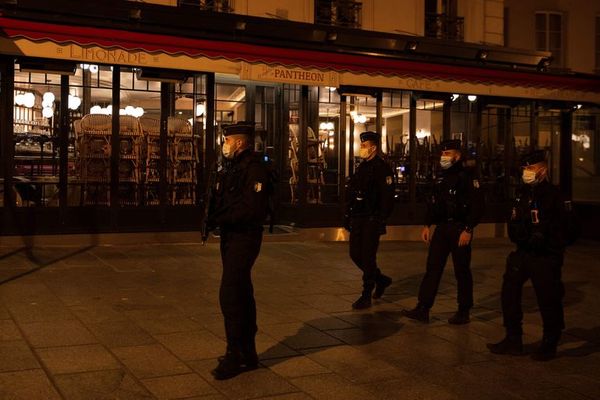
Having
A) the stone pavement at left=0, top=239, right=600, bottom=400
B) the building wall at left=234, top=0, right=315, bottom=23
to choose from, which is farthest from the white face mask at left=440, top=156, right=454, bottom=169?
the building wall at left=234, top=0, right=315, bottom=23

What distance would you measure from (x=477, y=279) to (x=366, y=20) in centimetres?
670

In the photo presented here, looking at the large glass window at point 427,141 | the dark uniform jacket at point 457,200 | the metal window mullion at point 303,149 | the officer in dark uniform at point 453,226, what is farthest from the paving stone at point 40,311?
the large glass window at point 427,141

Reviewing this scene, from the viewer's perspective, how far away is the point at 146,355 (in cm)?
579

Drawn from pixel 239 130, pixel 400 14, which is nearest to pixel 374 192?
pixel 239 130

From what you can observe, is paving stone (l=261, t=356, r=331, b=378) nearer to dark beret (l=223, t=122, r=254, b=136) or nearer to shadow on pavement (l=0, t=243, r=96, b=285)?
dark beret (l=223, t=122, r=254, b=136)

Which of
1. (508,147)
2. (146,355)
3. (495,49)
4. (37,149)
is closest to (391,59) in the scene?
(495,49)

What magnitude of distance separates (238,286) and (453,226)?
2855 mm

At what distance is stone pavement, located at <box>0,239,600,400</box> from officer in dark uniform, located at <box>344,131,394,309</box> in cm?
48

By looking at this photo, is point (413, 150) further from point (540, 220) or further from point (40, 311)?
point (40, 311)

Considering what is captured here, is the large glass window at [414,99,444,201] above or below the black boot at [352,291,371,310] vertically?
above

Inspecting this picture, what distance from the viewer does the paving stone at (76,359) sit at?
17.6 ft

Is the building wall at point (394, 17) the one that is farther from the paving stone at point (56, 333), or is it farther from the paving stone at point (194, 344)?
the paving stone at point (56, 333)

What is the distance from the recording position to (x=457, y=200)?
7242 millimetres

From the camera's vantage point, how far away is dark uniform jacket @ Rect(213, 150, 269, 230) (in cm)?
534
